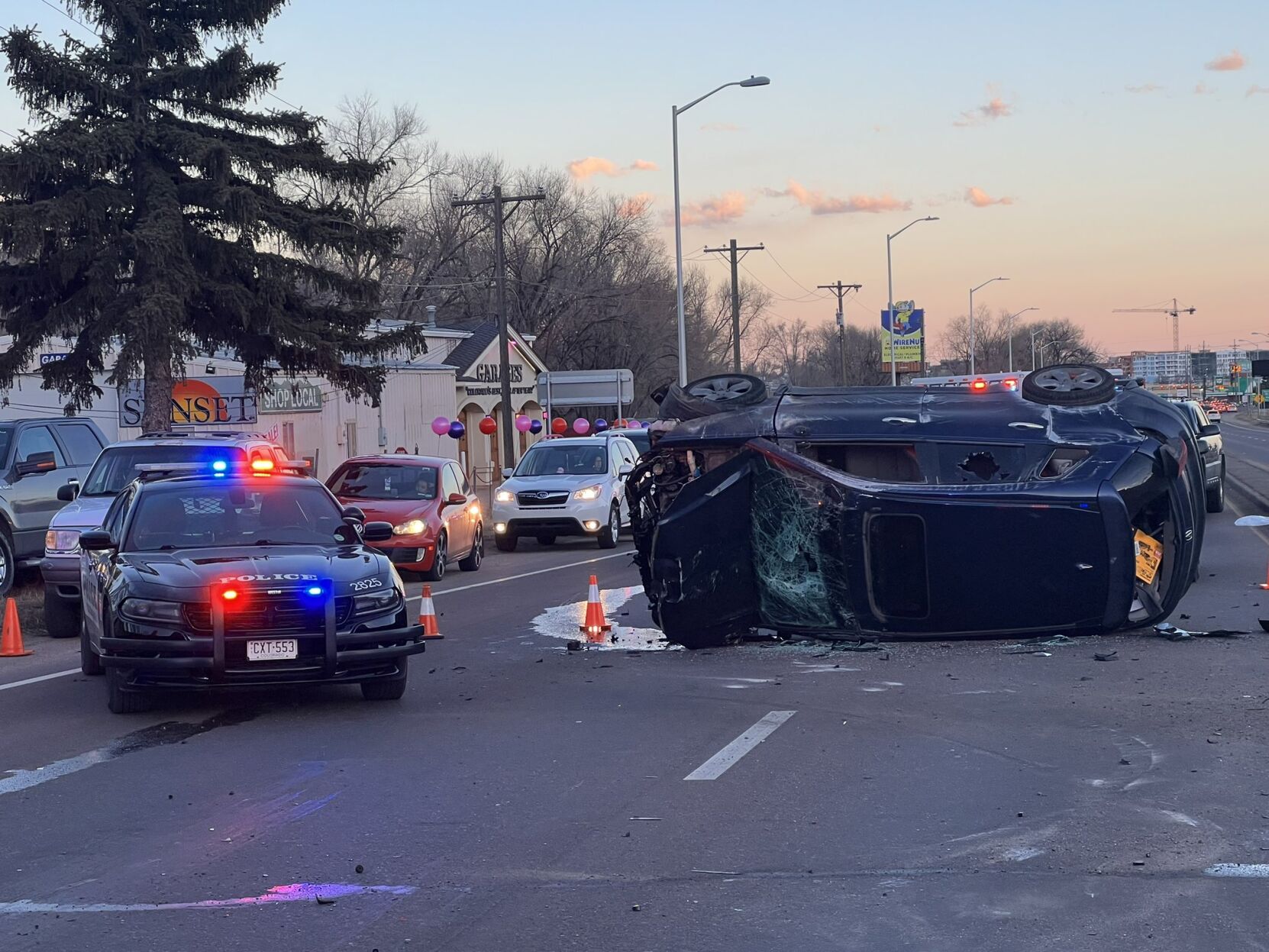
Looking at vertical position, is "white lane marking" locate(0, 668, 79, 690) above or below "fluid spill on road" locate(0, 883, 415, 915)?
below

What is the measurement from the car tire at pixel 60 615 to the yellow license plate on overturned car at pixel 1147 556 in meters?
9.98

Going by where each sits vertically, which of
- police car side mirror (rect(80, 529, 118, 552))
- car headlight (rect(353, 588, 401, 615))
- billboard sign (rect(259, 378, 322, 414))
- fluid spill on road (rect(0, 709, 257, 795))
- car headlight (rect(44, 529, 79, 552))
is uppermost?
billboard sign (rect(259, 378, 322, 414))

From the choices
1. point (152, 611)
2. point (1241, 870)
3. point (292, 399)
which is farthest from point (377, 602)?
point (292, 399)

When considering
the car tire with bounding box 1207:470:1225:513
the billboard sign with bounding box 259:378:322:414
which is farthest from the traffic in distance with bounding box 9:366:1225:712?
the billboard sign with bounding box 259:378:322:414

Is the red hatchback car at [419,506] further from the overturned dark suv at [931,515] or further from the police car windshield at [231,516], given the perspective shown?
the police car windshield at [231,516]

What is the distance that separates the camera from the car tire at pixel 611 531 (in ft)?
80.8

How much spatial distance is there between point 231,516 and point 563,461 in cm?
1504

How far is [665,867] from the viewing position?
6.02 meters

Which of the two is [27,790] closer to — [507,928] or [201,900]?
[201,900]

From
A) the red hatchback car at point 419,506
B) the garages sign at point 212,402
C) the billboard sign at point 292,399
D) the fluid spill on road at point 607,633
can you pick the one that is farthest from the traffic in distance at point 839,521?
the billboard sign at point 292,399

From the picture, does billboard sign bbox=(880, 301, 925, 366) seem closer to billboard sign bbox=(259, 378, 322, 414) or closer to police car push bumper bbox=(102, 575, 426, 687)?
billboard sign bbox=(259, 378, 322, 414)

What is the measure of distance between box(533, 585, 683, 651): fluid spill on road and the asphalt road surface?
0.98m

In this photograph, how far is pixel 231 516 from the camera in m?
10.8

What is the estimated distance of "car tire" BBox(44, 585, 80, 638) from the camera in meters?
14.7
